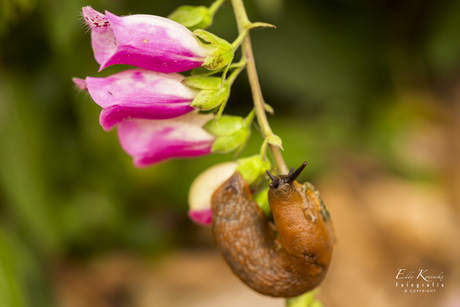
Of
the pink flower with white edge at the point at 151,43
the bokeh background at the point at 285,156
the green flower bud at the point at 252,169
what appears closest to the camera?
the pink flower with white edge at the point at 151,43

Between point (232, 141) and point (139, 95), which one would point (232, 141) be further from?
point (139, 95)

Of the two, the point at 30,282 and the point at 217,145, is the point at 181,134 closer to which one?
the point at 217,145

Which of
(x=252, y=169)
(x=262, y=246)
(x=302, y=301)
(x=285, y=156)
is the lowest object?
(x=285, y=156)

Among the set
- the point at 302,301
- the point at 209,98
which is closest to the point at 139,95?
the point at 209,98

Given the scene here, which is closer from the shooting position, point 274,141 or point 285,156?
point 274,141

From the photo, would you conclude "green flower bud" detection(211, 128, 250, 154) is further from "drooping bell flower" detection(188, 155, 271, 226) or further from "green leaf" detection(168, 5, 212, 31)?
"green leaf" detection(168, 5, 212, 31)

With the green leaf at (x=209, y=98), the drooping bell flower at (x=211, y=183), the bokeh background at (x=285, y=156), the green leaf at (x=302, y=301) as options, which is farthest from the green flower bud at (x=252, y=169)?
the bokeh background at (x=285, y=156)

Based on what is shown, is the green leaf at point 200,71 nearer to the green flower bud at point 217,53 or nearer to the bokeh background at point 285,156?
the green flower bud at point 217,53

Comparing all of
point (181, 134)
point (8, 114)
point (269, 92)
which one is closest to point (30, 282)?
point (8, 114)
